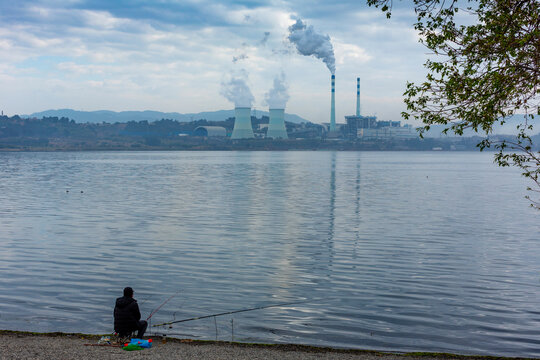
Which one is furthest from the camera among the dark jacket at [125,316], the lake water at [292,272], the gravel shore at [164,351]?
the lake water at [292,272]

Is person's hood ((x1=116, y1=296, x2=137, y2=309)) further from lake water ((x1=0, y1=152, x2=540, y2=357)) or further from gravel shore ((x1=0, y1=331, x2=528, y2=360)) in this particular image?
lake water ((x1=0, y1=152, x2=540, y2=357))

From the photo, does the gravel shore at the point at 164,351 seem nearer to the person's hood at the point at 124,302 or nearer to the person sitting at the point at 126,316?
the person sitting at the point at 126,316

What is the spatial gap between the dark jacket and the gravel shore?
2.73 ft

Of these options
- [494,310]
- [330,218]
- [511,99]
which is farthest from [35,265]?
[330,218]

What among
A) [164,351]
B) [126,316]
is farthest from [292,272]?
[164,351]

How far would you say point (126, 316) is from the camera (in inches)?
642

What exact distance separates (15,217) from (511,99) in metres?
46.4

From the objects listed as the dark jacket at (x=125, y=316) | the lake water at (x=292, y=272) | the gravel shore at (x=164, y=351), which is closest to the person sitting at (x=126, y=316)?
the dark jacket at (x=125, y=316)

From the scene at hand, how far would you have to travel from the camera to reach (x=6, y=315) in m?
21.4

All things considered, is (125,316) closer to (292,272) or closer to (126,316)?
(126,316)

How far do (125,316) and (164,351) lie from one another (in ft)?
→ 5.61

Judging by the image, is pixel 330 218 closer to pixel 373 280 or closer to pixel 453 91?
pixel 373 280

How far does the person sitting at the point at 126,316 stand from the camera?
53.4 feet

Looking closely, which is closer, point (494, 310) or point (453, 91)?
point (453, 91)
